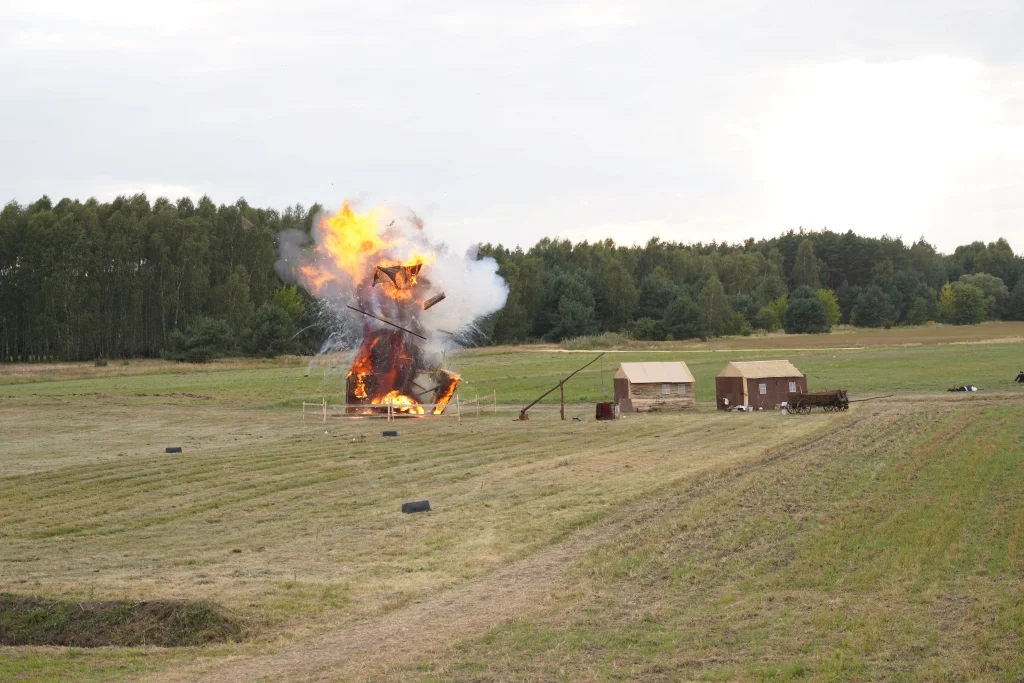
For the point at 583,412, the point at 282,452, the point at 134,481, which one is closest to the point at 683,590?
the point at 134,481

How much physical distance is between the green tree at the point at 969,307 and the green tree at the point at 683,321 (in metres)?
59.9

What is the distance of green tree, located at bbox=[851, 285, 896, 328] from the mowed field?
444 feet

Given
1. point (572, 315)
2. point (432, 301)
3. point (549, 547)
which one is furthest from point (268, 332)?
point (549, 547)

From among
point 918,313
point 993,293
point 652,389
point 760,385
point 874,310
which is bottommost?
point 652,389

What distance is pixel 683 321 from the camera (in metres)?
146

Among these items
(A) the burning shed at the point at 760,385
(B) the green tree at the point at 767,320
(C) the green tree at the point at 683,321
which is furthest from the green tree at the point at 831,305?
(A) the burning shed at the point at 760,385

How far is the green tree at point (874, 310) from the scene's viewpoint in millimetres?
174250

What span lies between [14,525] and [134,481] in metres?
6.64

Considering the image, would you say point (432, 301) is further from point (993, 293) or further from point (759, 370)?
point (993, 293)

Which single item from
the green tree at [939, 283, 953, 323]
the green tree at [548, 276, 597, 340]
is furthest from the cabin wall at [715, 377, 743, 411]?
the green tree at [939, 283, 953, 323]

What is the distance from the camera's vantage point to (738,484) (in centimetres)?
2708

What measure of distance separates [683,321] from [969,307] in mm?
63044

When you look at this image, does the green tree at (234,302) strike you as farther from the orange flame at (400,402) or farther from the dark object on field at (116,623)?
the dark object on field at (116,623)

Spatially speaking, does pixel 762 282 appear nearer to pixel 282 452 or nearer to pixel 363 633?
pixel 282 452
